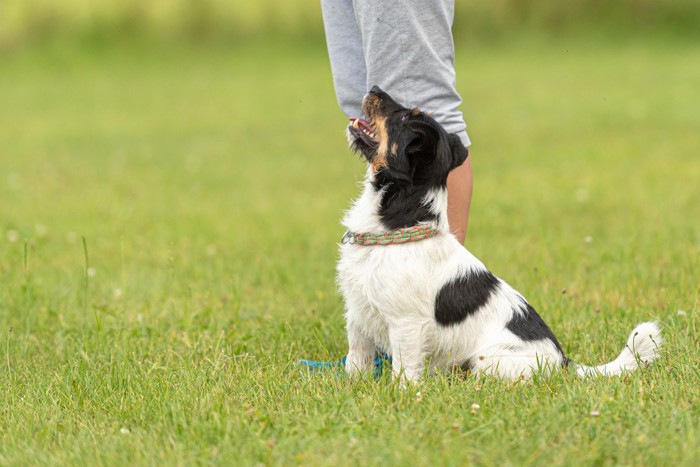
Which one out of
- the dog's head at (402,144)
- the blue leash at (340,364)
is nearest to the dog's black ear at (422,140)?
the dog's head at (402,144)

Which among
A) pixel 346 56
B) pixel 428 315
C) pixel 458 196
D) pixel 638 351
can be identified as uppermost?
pixel 346 56

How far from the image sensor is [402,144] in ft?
12.2

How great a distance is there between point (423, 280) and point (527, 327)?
19.8 inches

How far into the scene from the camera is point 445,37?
406 cm

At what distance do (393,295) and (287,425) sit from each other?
74cm

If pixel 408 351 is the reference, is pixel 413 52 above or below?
above

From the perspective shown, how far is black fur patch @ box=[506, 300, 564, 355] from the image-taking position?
386cm

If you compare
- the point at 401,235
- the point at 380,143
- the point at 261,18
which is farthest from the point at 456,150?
the point at 261,18

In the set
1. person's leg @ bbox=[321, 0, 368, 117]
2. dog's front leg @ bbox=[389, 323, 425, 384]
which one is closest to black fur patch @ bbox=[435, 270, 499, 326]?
dog's front leg @ bbox=[389, 323, 425, 384]

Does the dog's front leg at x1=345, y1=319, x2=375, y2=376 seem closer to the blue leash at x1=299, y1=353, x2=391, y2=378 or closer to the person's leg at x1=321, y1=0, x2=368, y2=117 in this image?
the blue leash at x1=299, y1=353, x2=391, y2=378

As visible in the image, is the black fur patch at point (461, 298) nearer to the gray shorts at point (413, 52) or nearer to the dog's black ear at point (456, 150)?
the dog's black ear at point (456, 150)

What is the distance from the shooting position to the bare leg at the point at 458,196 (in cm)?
419

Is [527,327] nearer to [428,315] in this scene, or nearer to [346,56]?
[428,315]

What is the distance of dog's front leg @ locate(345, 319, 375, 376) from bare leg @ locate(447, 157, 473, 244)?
→ 0.66 m
